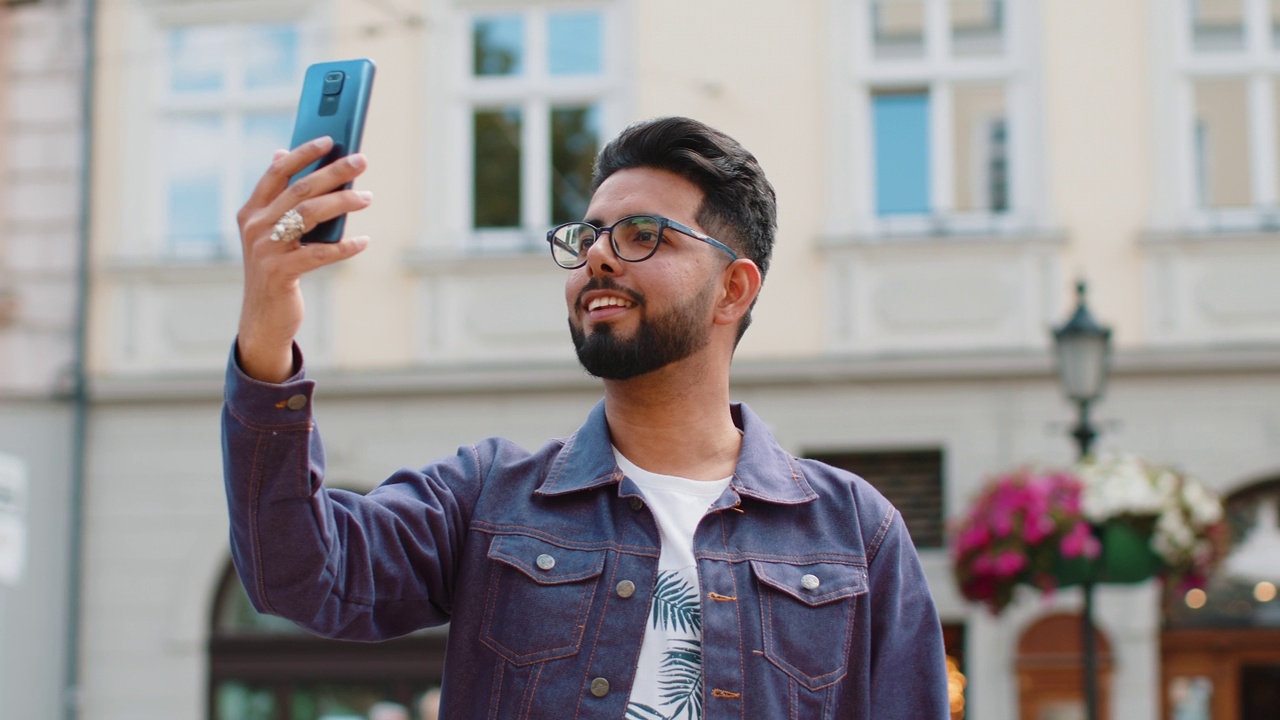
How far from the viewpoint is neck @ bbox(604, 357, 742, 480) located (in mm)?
2385

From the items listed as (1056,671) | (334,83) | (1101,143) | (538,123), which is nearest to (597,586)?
(334,83)

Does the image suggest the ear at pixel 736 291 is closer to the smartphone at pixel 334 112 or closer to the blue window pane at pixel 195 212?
the smartphone at pixel 334 112

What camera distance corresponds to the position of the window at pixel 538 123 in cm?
1162

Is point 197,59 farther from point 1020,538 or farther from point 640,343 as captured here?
point 640,343

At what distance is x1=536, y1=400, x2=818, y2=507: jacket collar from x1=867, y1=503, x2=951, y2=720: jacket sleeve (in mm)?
141

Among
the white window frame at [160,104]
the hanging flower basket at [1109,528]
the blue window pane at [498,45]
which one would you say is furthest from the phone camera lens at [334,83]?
the white window frame at [160,104]

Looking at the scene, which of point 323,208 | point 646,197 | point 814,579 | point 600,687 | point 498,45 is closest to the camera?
point 323,208

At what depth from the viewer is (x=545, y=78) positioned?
1167 centimetres

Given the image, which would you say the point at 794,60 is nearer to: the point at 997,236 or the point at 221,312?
the point at 997,236

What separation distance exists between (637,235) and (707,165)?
164mm

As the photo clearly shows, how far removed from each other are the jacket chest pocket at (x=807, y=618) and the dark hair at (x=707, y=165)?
19.7 inches

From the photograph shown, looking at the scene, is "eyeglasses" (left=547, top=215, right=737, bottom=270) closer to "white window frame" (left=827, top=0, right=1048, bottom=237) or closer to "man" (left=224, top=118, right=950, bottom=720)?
"man" (left=224, top=118, right=950, bottom=720)

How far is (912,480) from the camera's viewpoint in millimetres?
11117

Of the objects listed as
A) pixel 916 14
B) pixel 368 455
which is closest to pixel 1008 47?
pixel 916 14
